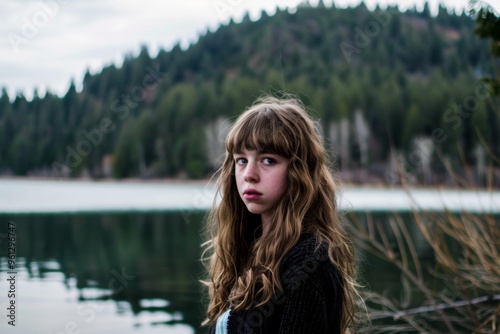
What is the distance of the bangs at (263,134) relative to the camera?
8.05 ft

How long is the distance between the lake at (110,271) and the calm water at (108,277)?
2 centimetres

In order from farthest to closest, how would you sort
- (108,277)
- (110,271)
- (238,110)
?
(238,110)
(110,271)
(108,277)

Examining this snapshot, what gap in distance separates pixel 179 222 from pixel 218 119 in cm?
5810

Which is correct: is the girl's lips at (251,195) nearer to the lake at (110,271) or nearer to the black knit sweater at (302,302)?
the black knit sweater at (302,302)

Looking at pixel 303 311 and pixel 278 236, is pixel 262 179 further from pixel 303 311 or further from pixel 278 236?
pixel 303 311

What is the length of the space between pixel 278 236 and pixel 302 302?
0.29 meters

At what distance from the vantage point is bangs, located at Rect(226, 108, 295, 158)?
8.05 feet

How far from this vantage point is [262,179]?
246cm

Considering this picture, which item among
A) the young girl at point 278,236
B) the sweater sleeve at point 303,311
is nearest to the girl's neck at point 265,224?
the young girl at point 278,236

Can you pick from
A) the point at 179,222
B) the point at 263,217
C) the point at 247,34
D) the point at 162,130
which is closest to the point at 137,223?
the point at 179,222

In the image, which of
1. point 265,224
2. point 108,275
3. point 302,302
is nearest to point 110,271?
point 108,275

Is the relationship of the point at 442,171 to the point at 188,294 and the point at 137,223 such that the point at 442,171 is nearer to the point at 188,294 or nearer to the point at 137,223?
the point at 137,223

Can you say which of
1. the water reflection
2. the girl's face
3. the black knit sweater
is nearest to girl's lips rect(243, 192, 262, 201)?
the girl's face

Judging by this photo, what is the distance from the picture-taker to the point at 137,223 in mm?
34500
